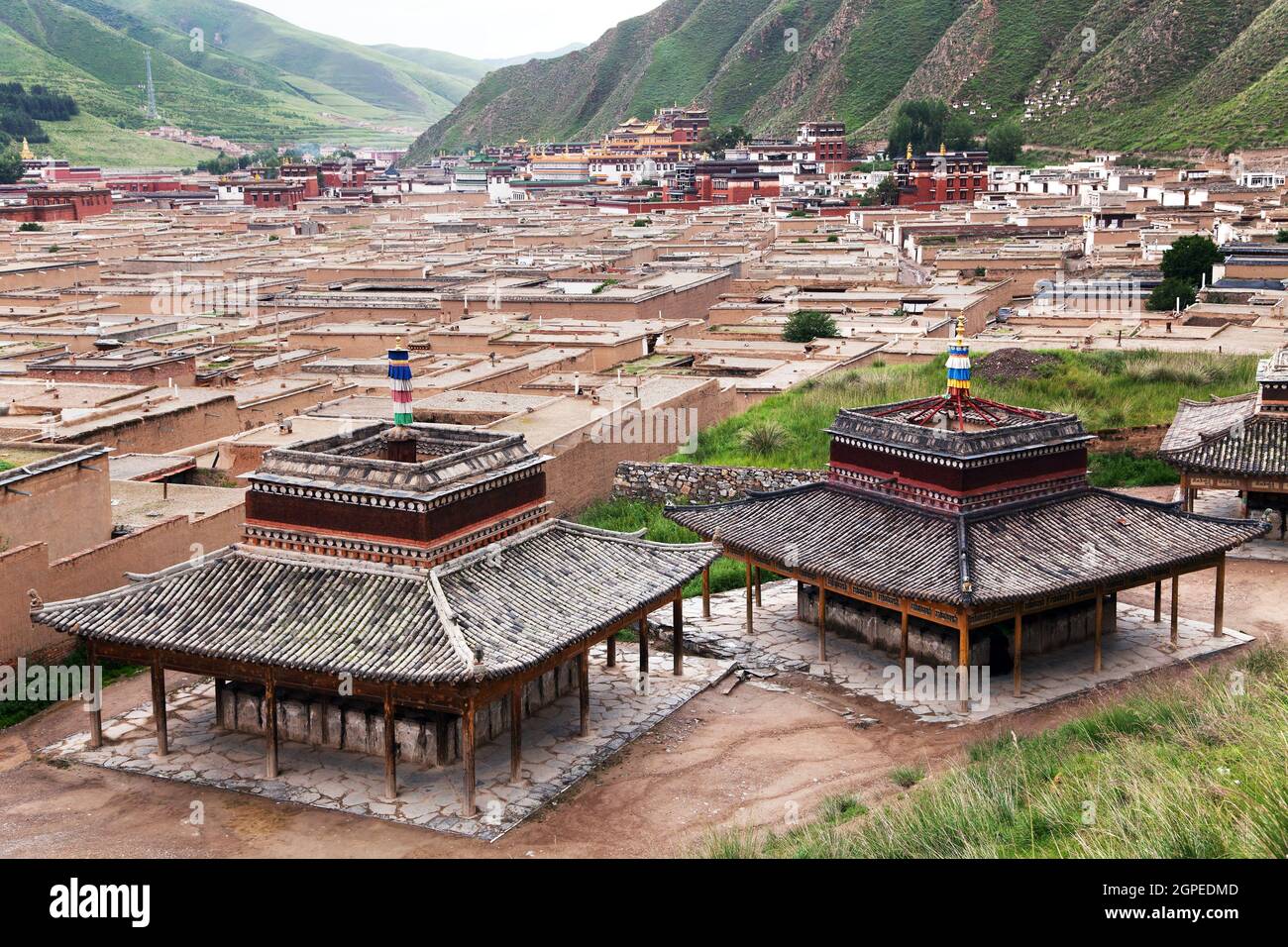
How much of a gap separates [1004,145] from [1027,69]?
20.0 meters

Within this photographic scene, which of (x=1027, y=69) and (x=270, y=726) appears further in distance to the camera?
(x=1027, y=69)

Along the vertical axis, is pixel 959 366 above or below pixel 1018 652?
above

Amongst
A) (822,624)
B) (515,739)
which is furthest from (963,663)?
(515,739)

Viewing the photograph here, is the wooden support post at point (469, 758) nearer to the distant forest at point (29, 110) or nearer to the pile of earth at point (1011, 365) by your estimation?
the pile of earth at point (1011, 365)

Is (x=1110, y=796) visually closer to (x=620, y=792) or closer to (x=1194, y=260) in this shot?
(x=620, y=792)

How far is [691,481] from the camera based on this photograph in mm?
29906

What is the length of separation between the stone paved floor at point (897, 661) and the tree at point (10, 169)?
118503 mm

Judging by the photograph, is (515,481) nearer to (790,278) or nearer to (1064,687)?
(1064,687)

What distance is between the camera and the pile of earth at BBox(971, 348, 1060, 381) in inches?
1347

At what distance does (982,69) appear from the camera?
5187 inches

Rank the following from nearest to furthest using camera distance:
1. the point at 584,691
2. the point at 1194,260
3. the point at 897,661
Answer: the point at 584,691 → the point at 897,661 → the point at 1194,260

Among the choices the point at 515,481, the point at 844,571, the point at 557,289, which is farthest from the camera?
the point at 557,289
